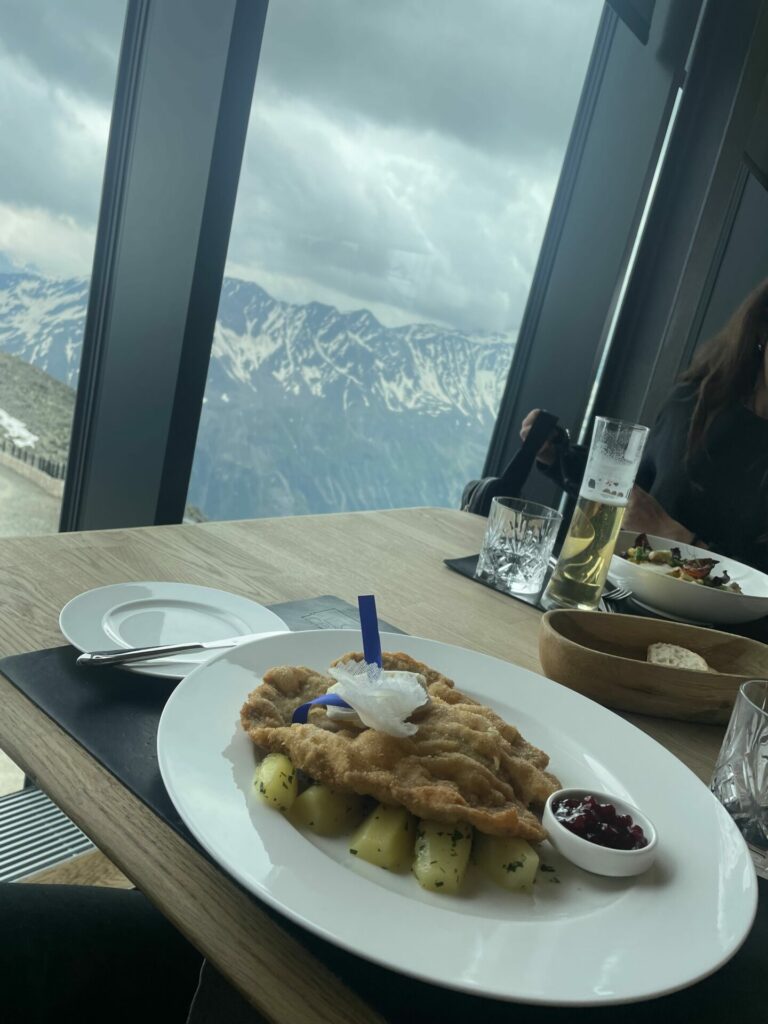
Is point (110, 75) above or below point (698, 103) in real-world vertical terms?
below

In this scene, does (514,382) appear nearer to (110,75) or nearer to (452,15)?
(452,15)

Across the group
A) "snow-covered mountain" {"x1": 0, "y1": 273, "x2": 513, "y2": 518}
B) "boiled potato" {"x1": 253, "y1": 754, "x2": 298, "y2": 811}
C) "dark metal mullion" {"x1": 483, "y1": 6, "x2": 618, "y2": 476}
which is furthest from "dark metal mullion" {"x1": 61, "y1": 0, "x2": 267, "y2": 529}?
"dark metal mullion" {"x1": 483, "y1": 6, "x2": 618, "y2": 476}

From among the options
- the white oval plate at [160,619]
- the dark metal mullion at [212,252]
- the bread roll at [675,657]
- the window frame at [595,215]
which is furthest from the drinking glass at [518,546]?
the window frame at [595,215]

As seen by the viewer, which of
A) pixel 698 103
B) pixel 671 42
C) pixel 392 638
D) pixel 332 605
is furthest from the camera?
pixel 698 103

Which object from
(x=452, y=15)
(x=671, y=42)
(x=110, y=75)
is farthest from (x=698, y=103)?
(x=110, y=75)

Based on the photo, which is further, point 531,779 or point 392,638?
point 392,638

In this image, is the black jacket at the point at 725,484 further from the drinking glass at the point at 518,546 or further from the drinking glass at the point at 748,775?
the drinking glass at the point at 748,775
